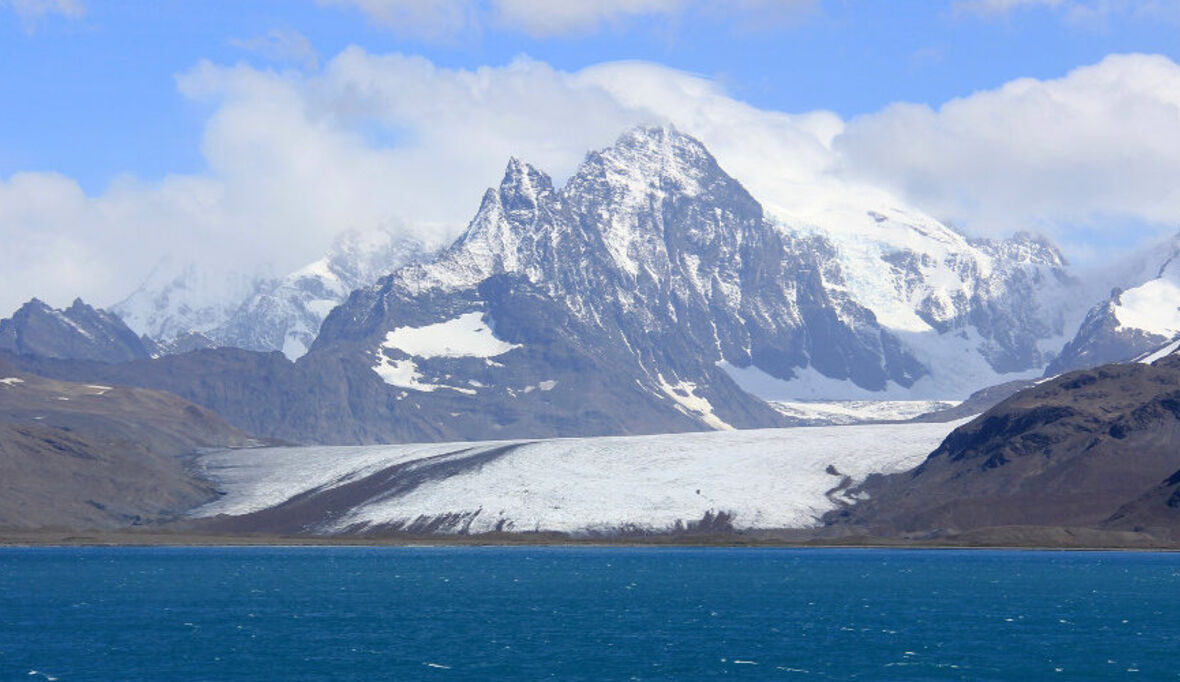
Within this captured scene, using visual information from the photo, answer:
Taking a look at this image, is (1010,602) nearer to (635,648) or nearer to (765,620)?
(765,620)

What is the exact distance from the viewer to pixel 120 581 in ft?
582

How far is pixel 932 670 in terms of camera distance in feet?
340

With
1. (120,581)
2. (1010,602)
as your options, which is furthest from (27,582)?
(1010,602)

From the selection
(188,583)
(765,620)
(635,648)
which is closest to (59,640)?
(635,648)

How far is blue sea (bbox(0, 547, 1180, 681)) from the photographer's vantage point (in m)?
105

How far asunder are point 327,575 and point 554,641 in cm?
7578

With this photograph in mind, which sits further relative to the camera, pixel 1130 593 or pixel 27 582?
pixel 27 582

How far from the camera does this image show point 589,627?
128 meters

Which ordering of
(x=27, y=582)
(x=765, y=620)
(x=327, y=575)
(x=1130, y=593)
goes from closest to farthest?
(x=765, y=620), (x=1130, y=593), (x=27, y=582), (x=327, y=575)

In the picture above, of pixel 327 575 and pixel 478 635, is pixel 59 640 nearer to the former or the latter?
pixel 478 635

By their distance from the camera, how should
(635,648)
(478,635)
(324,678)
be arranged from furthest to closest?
(478,635) → (635,648) → (324,678)

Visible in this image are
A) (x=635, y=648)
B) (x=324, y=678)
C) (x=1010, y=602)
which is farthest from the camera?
(x=1010, y=602)

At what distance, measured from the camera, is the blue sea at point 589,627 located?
104875mm

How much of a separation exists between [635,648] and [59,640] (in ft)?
113
